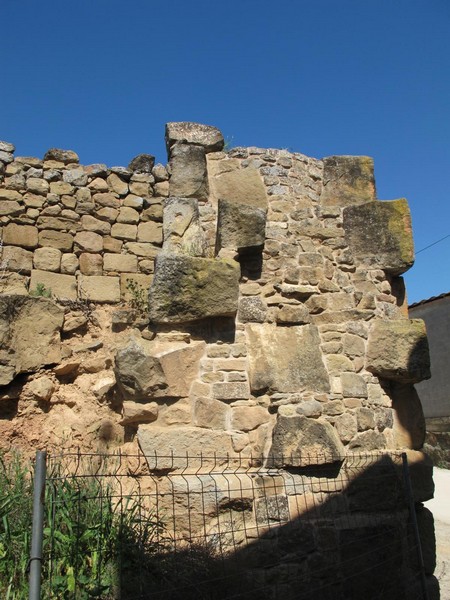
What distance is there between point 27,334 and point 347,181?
321cm

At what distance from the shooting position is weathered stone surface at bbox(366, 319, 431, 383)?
4.72 m

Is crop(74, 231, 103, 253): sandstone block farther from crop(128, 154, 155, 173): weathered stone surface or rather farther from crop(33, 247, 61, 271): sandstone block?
crop(128, 154, 155, 173): weathered stone surface

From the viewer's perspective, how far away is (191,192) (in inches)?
199

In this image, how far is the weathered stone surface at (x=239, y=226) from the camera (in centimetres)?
466

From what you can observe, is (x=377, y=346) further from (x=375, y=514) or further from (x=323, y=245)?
(x=375, y=514)

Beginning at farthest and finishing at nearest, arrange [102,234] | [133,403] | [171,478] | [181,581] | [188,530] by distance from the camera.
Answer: [102,234], [133,403], [171,478], [188,530], [181,581]

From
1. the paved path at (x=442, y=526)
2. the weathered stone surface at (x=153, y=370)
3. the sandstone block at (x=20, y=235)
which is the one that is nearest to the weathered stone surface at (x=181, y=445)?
the weathered stone surface at (x=153, y=370)

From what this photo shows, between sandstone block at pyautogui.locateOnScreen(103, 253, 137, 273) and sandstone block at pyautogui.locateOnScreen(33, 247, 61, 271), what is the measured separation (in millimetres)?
417

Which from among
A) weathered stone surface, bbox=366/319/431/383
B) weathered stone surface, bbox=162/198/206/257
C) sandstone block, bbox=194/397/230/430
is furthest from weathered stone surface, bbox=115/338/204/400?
weathered stone surface, bbox=366/319/431/383

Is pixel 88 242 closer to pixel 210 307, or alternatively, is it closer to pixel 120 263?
pixel 120 263

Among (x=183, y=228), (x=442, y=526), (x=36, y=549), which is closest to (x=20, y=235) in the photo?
(x=183, y=228)

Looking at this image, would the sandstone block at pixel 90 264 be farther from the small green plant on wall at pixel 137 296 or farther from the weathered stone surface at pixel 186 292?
the weathered stone surface at pixel 186 292

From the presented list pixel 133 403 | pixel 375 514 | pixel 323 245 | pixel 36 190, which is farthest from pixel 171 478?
pixel 36 190

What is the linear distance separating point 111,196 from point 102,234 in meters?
0.38
